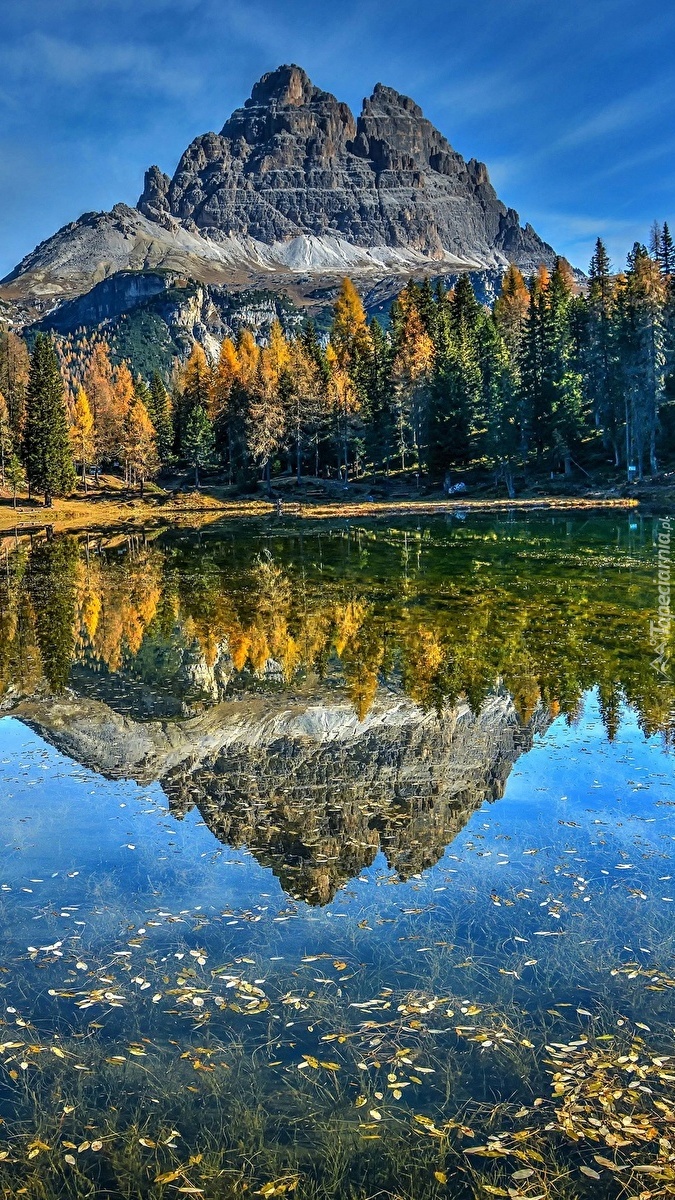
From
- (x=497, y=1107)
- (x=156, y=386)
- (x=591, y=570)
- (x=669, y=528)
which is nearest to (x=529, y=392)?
(x=669, y=528)

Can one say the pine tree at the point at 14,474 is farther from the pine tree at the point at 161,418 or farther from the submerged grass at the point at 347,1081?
the submerged grass at the point at 347,1081

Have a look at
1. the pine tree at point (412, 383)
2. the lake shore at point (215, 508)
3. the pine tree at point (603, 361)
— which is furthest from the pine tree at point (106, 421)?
the pine tree at point (603, 361)

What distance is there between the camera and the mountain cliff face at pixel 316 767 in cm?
1194

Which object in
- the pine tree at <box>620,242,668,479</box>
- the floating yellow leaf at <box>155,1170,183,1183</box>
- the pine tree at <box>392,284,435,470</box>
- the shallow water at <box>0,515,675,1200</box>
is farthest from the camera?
the pine tree at <box>392,284,435,470</box>

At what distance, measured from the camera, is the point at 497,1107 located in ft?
22.9

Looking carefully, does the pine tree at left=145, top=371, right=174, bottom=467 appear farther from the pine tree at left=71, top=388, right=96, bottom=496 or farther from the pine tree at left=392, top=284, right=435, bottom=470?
the pine tree at left=392, top=284, right=435, bottom=470

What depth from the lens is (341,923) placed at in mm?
10039

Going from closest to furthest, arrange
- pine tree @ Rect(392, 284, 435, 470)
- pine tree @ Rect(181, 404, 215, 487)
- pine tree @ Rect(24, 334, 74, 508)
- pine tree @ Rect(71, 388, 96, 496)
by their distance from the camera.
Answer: pine tree @ Rect(392, 284, 435, 470)
pine tree @ Rect(24, 334, 74, 508)
pine tree @ Rect(181, 404, 215, 487)
pine tree @ Rect(71, 388, 96, 496)

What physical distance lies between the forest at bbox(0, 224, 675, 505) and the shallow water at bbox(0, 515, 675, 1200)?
60.9 meters

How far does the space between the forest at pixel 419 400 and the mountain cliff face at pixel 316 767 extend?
6187 cm

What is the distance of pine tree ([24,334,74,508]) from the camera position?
8656cm

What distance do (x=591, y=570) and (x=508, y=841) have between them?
2698cm

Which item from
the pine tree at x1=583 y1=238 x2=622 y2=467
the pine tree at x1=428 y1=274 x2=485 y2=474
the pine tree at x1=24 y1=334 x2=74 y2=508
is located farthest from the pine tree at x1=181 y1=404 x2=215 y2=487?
the pine tree at x1=583 y1=238 x2=622 y2=467

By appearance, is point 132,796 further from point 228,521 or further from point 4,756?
point 228,521
